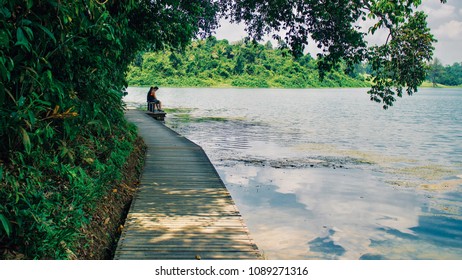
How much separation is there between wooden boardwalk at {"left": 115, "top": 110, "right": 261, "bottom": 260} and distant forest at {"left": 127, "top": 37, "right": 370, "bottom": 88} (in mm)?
92542

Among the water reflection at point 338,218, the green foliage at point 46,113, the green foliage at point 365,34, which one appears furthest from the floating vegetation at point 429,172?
the green foliage at point 46,113

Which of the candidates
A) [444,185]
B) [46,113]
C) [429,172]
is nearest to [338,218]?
[444,185]

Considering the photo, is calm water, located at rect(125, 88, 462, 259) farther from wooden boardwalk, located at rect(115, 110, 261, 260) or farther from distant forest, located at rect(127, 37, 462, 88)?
distant forest, located at rect(127, 37, 462, 88)

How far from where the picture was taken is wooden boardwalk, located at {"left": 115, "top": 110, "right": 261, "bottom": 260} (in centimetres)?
600

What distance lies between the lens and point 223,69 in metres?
112

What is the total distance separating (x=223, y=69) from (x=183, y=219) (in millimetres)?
105880

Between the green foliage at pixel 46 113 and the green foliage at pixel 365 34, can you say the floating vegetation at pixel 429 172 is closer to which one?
the green foliage at pixel 365 34

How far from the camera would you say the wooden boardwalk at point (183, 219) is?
19.7 ft

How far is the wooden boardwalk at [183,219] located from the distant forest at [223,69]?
92.5 metres

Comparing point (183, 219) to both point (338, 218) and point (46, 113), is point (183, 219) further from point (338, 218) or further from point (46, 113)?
point (338, 218)

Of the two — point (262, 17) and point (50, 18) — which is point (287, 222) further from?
point (50, 18)

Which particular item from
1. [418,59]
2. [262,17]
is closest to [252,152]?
[262,17]

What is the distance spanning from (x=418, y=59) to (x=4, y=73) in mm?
8444
